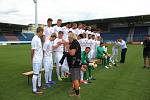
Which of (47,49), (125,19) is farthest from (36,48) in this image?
(125,19)

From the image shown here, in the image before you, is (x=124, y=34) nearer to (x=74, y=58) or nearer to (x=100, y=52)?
(x=100, y=52)

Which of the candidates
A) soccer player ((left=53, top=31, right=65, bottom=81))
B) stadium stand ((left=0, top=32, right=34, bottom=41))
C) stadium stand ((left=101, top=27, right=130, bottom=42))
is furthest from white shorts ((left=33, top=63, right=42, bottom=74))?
stadium stand ((left=0, top=32, right=34, bottom=41))

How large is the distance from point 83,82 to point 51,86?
1478 mm

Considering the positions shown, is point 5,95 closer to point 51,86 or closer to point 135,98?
point 51,86

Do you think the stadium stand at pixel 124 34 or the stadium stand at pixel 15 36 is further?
the stadium stand at pixel 15 36

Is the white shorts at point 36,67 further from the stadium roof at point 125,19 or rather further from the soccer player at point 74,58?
the stadium roof at point 125,19

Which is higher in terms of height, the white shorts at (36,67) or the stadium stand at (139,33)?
the stadium stand at (139,33)

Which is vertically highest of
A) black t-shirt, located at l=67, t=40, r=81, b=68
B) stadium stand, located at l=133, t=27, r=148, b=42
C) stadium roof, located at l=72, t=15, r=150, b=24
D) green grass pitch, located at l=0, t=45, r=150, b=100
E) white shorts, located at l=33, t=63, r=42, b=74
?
stadium roof, located at l=72, t=15, r=150, b=24

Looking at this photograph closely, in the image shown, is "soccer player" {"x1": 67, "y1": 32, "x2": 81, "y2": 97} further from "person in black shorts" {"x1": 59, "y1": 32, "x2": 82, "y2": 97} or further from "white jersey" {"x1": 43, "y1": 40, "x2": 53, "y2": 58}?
"white jersey" {"x1": 43, "y1": 40, "x2": 53, "y2": 58}

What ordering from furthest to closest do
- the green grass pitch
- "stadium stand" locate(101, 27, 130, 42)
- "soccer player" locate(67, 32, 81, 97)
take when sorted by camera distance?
"stadium stand" locate(101, 27, 130, 42), the green grass pitch, "soccer player" locate(67, 32, 81, 97)

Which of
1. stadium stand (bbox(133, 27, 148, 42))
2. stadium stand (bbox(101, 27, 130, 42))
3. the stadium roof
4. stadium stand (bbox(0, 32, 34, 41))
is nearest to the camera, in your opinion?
the stadium roof

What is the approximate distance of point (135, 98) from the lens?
8562mm

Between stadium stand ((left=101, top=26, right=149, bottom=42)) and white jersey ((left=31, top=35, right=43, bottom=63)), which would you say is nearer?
white jersey ((left=31, top=35, right=43, bottom=63))

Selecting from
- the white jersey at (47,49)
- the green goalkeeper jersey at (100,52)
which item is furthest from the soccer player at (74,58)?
the green goalkeeper jersey at (100,52)
